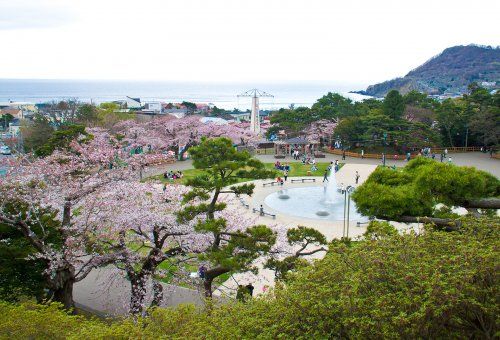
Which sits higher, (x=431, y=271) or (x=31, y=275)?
(x=431, y=271)

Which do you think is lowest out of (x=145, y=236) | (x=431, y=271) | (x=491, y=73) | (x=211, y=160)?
(x=145, y=236)

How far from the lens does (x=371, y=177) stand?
44.4 feet

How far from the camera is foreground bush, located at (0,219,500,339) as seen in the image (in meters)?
6.56

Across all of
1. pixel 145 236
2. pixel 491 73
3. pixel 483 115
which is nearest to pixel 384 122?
pixel 483 115

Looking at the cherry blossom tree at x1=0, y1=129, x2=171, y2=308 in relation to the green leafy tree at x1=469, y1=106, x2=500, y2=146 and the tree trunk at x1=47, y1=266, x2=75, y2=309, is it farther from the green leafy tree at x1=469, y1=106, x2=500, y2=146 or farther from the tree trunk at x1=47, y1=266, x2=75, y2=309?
the green leafy tree at x1=469, y1=106, x2=500, y2=146

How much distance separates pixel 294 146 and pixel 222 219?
37192 millimetres

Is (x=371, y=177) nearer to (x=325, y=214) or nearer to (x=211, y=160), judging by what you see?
(x=211, y=160)

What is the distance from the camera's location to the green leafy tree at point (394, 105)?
47.2 m

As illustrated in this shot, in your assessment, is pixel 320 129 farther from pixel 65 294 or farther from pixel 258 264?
pixel 65 294

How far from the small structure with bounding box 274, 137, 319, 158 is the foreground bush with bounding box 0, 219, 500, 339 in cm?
3685

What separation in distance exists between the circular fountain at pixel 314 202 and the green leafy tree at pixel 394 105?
19276 millimetres

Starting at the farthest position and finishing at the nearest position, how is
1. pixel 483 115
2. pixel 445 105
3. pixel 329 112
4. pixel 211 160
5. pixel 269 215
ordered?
pixel 329 112, pixel 445 105, pixel 483 115, pixel 269 215, pixel 211 160

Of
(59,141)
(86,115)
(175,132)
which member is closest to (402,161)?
(175,132)

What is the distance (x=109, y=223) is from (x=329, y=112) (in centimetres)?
4255
